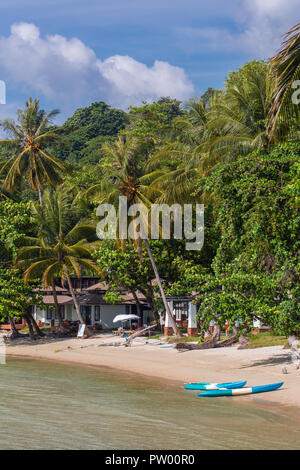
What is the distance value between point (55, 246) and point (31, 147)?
23.7ft

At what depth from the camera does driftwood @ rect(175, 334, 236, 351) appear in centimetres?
2470

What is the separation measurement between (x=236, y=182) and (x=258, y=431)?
8.22 metres

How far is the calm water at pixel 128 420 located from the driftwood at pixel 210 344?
455 centimetres

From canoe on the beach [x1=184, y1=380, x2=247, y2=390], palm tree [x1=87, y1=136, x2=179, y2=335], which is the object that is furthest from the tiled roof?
canoe on the beach [x1=184, y1=380, x2=247, y2=390]

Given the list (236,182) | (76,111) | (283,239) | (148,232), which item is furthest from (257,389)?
(76,111)

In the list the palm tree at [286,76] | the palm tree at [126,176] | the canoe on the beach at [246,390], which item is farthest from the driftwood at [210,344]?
the palm tree at [286,76]

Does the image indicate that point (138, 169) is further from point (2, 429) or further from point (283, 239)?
point (2, 429)

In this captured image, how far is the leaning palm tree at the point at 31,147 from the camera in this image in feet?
115

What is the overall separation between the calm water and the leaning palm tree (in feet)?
58.2

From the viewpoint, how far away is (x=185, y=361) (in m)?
22.4

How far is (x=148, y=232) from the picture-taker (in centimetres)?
2764

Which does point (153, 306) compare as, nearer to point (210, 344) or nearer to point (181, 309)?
point (181, 309)

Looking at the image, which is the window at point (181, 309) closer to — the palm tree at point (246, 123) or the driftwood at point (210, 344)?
the driftwood at point (210, 344)

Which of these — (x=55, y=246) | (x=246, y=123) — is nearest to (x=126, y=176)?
(x=246, y=123)
